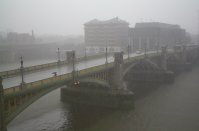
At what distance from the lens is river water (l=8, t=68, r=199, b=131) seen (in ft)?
105

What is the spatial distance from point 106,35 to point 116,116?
8403 centimetres

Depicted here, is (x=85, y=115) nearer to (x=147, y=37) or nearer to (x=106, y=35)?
(x=106, y=35)

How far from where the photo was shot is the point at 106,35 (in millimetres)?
117188

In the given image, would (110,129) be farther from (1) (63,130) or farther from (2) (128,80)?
(2) (128,80)

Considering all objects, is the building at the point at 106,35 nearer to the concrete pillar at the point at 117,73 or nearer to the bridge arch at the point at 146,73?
the bridge arch at the point at 146,73

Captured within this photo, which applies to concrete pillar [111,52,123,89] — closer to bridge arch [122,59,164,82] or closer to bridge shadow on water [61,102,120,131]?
bridge shadow on water [61,102,120,131]

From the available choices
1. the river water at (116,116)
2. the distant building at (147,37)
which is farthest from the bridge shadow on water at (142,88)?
the distant building at (147,37)

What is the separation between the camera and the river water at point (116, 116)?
32.1m

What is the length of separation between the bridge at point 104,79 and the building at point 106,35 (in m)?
36.8

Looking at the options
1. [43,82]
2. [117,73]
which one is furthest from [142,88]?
[43,82]

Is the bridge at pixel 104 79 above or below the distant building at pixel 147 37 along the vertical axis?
below

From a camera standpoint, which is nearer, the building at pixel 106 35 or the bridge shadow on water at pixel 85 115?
the bridge shadow on water at pixel 85 115

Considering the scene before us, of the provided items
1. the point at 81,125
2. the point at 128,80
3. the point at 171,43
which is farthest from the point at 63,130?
the point at 171,43

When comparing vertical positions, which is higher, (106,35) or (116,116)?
(106,35)
